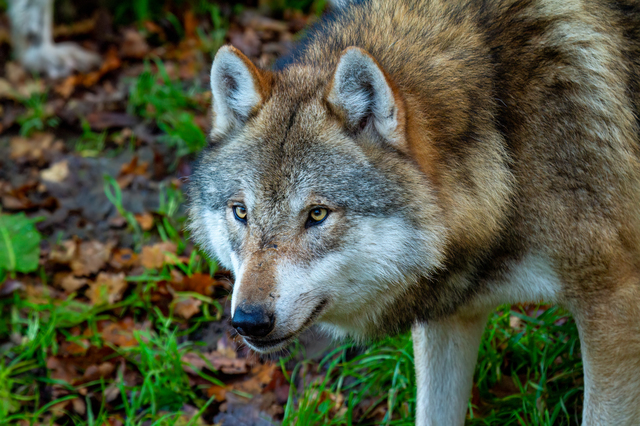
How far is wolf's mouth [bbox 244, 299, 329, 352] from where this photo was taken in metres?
2.82

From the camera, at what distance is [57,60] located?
7.45 meters

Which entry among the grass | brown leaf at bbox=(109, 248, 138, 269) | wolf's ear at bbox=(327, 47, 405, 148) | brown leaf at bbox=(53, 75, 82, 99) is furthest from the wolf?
brown leaf at bbox=(53, 75, 82, 99)

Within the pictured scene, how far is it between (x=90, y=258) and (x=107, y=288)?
0.48 metres

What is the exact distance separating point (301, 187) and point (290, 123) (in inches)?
13.3

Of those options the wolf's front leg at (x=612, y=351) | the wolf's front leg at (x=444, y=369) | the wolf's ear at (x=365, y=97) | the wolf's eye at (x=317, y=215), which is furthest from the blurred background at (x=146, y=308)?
the wolf's ear at (x=365, y=97)

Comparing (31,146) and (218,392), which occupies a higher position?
(31,146)

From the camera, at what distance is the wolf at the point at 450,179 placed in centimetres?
279

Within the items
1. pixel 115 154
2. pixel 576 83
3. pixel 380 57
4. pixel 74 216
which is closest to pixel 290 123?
pixel 380 57

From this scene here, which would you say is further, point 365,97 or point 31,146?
point 31,146

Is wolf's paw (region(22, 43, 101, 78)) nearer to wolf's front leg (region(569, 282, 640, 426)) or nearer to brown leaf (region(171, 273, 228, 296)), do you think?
brown leaf (region(171, 273, 228, 296))

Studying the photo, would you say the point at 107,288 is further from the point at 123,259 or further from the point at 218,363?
the point at 218,363

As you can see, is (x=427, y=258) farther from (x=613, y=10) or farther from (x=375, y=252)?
(x=613, y=10)

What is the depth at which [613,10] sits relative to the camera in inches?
122

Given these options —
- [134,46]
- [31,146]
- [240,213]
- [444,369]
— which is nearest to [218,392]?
[444,369]
